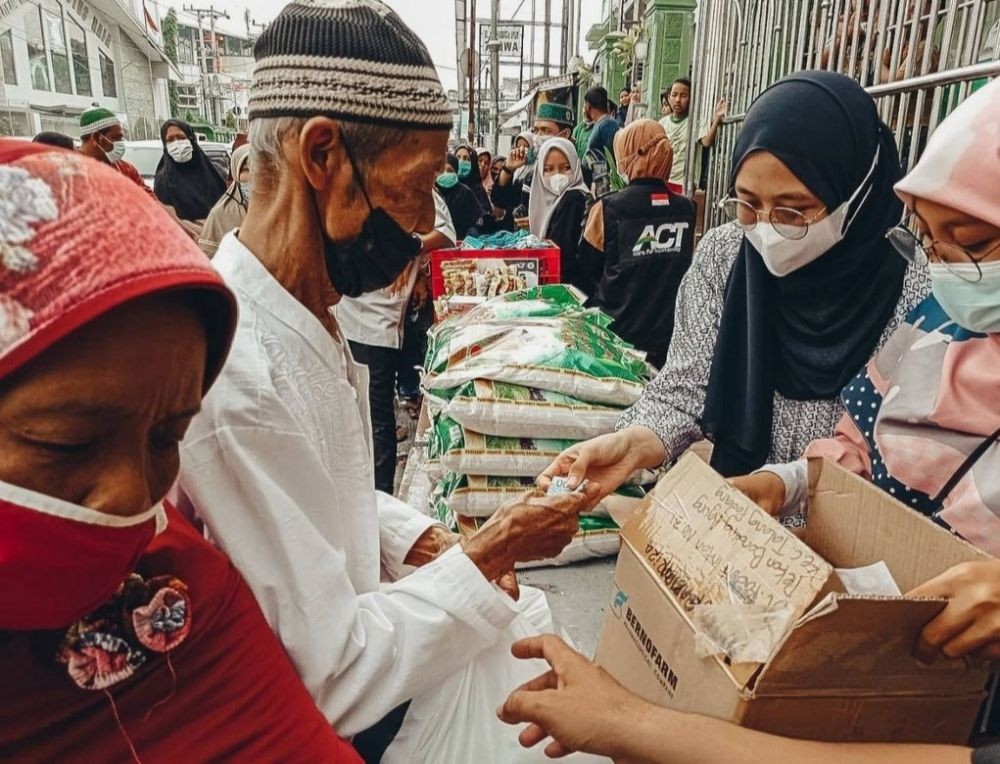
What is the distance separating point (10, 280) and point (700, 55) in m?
5.32

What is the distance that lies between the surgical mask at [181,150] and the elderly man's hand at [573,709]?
5.60 metres

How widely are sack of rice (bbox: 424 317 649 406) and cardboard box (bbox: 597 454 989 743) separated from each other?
1.01m

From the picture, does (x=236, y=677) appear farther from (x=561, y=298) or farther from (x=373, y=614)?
(x=561, y=298)

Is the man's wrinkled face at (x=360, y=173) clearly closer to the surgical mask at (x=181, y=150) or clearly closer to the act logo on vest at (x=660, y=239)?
the act logo on vest at (x=660, y=239)

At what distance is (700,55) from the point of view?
4.95 m

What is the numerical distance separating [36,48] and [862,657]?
1096 inches

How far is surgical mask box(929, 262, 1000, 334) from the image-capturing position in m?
1.17

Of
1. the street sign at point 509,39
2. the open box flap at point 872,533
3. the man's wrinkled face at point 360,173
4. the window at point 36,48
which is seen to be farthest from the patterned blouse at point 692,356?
the street sign at point 509,39

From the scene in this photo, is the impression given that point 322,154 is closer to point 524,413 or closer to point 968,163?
point 968,163

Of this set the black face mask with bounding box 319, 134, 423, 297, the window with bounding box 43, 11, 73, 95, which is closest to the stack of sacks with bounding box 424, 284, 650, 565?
the black face mask with bounding box 319, 134, 423, 297

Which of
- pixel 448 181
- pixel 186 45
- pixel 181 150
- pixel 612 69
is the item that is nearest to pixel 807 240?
pixel 448 181

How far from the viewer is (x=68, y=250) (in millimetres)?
554

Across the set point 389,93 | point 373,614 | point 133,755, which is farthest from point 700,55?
point 133,755

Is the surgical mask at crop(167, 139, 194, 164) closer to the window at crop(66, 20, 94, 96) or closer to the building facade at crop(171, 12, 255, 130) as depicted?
the window at crop(66, 20, 94, 96)
